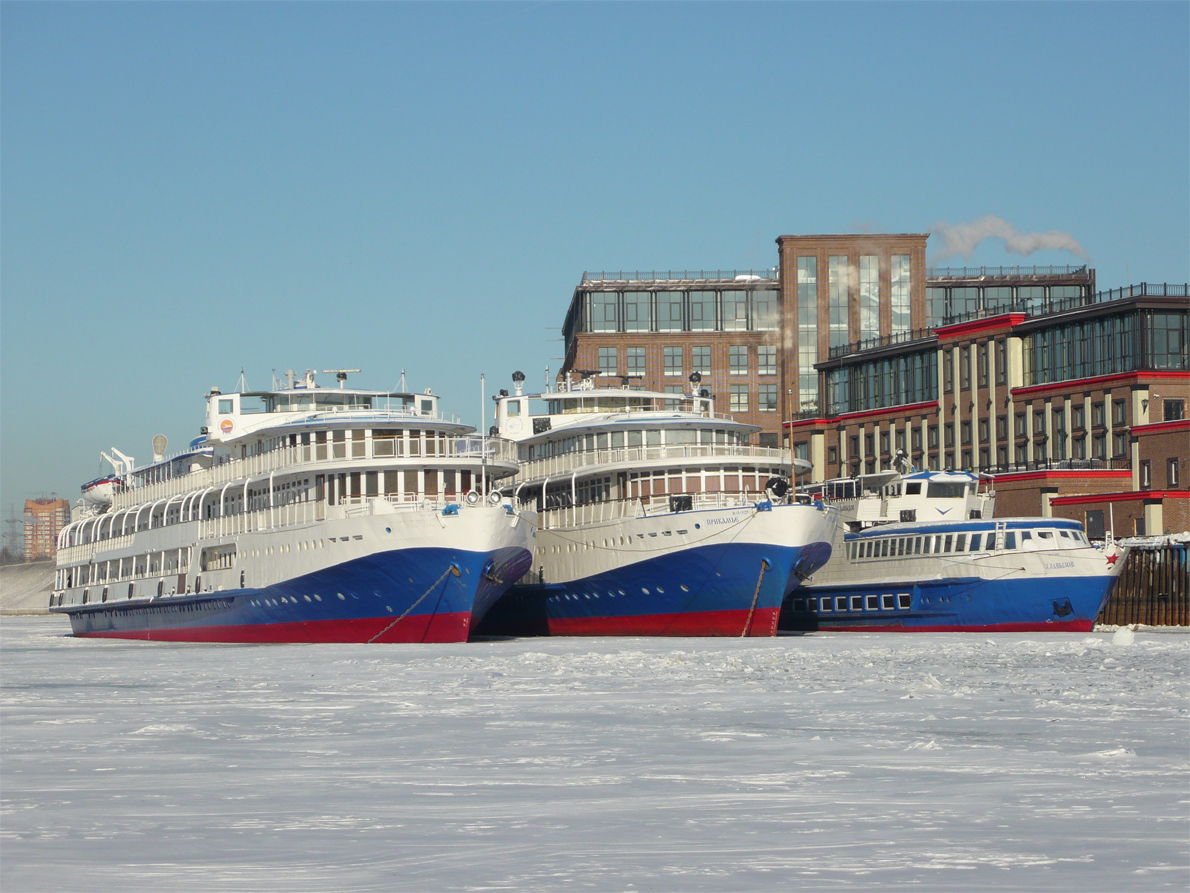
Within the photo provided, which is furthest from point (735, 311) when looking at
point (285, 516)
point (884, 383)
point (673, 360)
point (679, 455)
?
point (285, 516)

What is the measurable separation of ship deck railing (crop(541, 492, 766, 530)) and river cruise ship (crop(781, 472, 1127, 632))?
700cm

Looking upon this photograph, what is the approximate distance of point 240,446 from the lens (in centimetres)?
6538

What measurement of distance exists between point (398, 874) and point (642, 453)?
5274cm

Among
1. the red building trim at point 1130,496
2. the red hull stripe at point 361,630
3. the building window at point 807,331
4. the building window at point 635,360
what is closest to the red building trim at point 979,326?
the red building trim at point 1130,496

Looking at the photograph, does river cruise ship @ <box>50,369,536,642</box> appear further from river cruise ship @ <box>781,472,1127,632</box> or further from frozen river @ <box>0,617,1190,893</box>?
frozen river @ <box>0,617,1190,893</box>

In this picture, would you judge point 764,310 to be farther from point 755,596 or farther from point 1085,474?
point 755,596

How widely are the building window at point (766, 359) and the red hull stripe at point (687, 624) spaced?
66.9 meters

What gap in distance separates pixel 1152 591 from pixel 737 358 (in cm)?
6654

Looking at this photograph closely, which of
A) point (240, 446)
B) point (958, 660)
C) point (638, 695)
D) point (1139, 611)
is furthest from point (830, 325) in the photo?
point (638, 695)

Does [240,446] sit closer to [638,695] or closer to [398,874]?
[638,695]

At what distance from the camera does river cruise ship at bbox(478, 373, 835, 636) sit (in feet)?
190

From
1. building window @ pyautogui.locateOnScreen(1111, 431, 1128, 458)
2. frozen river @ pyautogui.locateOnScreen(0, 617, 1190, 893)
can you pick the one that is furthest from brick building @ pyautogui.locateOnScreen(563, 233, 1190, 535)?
frozen river @ pyautogui.locateOnScreen(0, 617, 1190, 893)

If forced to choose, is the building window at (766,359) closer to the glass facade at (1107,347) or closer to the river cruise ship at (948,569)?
the glass facade at (1107,347)

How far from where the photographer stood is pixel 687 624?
59875mm
